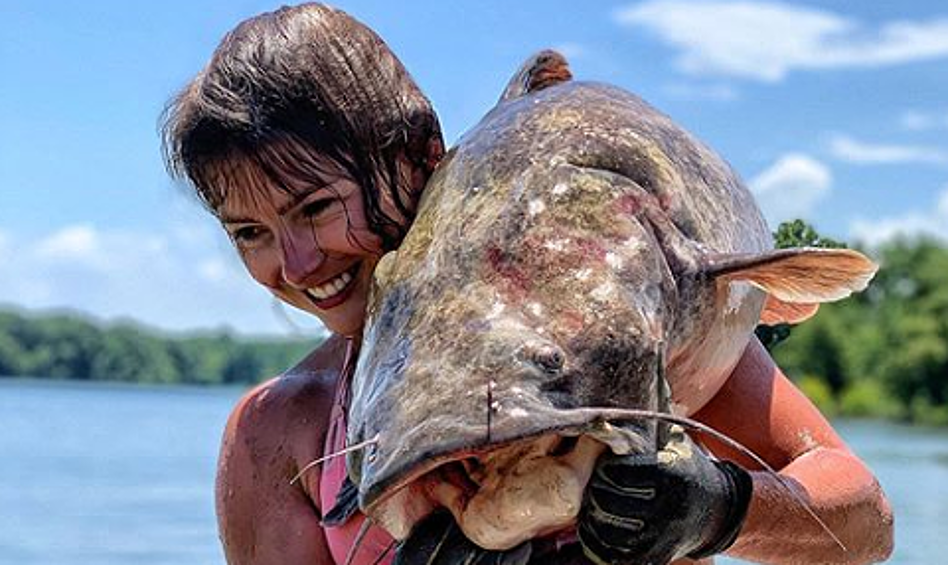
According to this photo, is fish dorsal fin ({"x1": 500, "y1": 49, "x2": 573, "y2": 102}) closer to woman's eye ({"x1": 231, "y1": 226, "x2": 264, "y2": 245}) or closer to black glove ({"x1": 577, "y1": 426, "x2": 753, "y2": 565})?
woman's eye ({"x1": 231, "y1": 226, "x2": 264, "y2": 245})

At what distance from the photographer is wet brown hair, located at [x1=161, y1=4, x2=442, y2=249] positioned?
100 inches

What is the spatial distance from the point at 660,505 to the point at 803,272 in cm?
40

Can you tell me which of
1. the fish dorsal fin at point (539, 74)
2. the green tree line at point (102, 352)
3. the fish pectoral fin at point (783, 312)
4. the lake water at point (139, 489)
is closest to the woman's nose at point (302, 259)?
the fish dorsal fin at point (539, 74)

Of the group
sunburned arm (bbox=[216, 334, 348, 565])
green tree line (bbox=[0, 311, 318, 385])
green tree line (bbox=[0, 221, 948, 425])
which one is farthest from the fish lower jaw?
green tree line (bbox=[0, 311, 318, 385])

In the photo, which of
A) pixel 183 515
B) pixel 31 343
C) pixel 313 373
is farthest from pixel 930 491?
pixel 31 343

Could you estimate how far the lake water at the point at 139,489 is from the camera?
71.2 ft

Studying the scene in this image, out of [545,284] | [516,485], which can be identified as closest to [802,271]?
[545,284]

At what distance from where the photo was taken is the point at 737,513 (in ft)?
7.41

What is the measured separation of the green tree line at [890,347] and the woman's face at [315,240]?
6141 centimetres

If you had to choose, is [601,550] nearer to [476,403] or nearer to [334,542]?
[476,403]

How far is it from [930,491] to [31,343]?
86.8 m

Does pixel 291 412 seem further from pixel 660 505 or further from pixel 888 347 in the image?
pixel 888 347

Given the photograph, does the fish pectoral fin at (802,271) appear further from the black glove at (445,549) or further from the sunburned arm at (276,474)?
the sunburned arm at (276,474)

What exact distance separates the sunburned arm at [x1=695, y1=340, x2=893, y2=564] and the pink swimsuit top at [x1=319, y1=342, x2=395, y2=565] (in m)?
0.59
